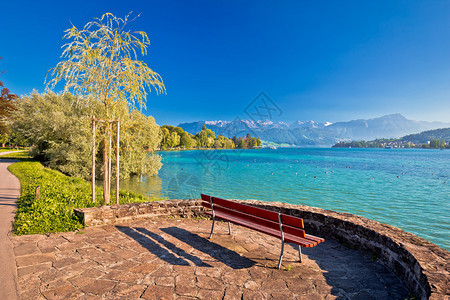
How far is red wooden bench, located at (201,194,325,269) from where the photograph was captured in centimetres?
396

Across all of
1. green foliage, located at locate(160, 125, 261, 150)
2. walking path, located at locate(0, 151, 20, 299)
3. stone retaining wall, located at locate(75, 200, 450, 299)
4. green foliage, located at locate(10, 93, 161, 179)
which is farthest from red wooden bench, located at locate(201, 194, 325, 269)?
green foliage, located at locate(160, 125, 261, 150)

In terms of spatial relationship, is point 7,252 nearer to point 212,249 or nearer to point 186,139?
point 212,249

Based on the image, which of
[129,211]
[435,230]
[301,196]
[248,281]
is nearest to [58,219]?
[129,211]

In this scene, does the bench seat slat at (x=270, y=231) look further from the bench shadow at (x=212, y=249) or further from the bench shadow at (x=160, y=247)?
the bench shadow at (x=160, y=247)

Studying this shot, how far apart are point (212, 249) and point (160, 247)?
42.2 inches

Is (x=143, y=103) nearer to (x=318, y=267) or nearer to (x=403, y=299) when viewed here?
(x=318, y=267)

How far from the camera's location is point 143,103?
7383 millimetres

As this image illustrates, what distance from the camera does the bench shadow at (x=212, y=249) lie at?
419cm

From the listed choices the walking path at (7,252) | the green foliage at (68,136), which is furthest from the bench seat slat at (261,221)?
the green foliage at (68,136)

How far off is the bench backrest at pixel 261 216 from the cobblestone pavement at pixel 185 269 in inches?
26.2

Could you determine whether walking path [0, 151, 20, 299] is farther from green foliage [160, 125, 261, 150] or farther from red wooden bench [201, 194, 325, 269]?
green foliage [160, 125, 261, 150]

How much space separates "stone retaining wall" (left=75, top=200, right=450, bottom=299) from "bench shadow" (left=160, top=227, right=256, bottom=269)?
1103mm

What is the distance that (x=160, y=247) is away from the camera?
4715 mm

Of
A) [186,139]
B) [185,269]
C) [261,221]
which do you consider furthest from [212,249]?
[186,139]
